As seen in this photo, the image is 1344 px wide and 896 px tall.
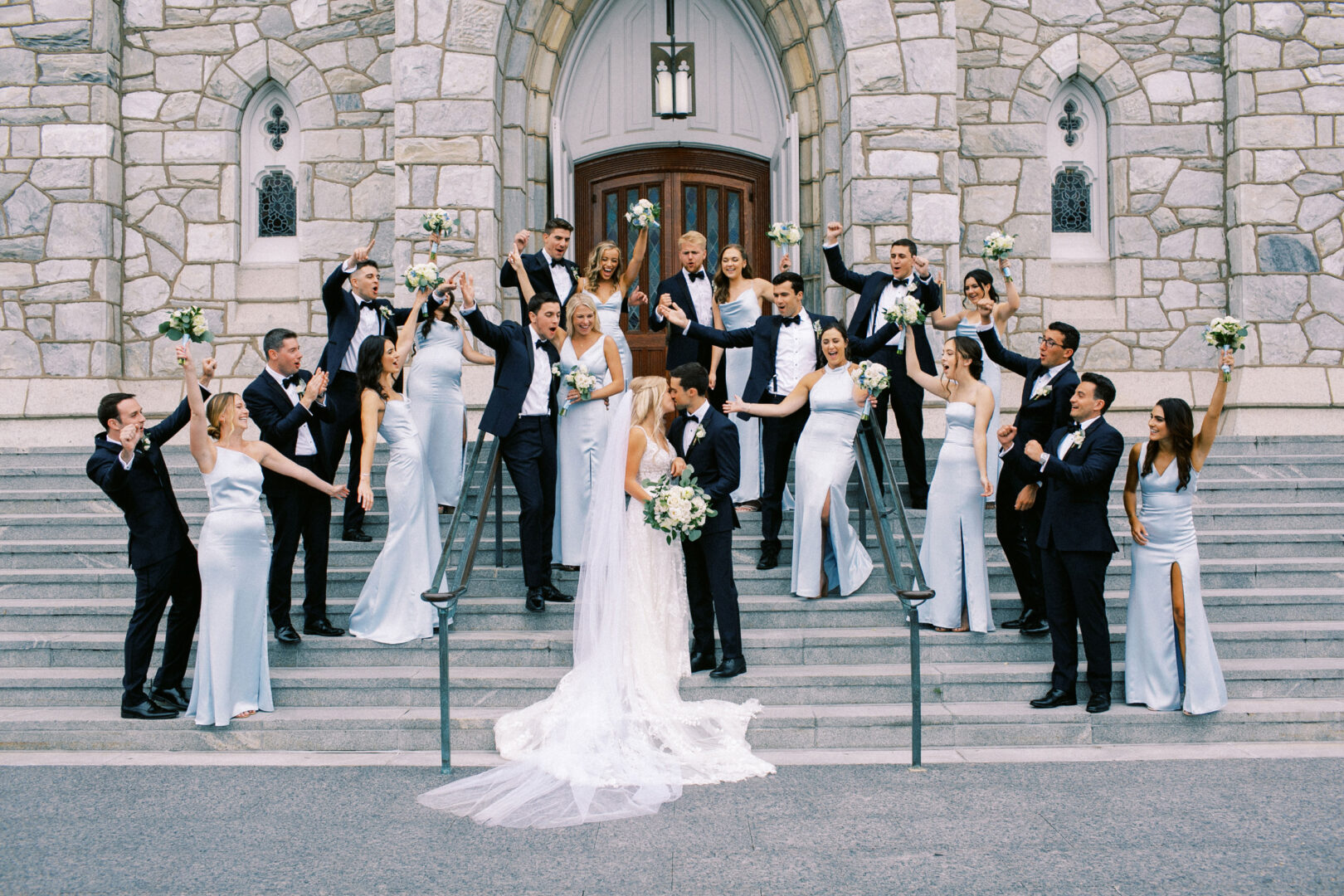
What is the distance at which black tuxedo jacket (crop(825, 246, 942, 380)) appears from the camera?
7.75 metres

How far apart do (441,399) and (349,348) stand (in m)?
0.73

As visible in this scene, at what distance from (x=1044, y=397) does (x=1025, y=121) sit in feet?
16.9

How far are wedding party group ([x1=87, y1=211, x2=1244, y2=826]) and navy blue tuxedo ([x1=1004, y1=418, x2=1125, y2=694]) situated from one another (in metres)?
0.01

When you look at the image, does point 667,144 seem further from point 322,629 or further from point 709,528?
point 322,629

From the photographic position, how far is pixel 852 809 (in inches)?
183

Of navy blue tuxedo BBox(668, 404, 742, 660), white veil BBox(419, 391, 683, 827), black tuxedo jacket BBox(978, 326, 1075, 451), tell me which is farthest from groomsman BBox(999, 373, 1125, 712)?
white veil BBox(419, 391, 683, 827)

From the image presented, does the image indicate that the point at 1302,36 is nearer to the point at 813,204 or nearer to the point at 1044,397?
the point at 813,204

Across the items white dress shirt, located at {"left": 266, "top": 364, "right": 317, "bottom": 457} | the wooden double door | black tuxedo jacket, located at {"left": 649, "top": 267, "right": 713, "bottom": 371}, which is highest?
the wooden double door

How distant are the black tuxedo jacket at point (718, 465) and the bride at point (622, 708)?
17 cm

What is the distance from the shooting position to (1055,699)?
18.9 ft

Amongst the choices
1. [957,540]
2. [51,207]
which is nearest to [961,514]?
[957,540]

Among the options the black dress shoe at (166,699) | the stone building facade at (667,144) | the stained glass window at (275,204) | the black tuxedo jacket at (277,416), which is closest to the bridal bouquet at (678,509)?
the black tuxedo jacket at (277,416)

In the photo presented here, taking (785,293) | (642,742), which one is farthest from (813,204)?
(642,742)

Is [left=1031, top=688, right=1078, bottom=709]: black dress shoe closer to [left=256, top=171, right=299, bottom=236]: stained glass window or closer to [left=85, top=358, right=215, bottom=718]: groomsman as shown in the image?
[left=85, top=358, right=215, bottom=718]: groomsman
